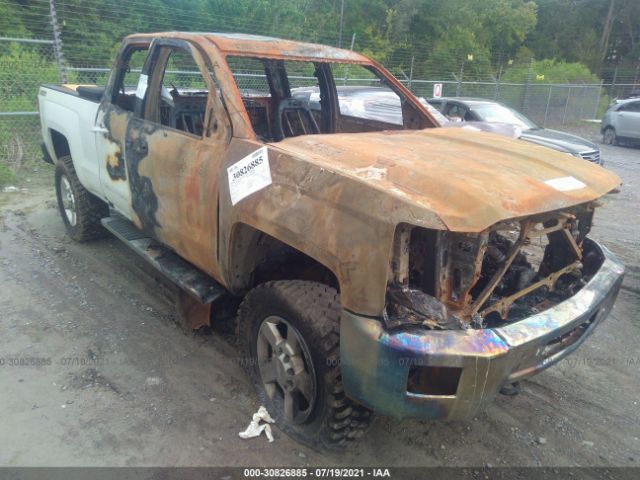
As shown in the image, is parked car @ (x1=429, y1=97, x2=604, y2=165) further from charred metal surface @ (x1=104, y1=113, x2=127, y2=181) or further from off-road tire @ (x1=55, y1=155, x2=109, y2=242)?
charred metal surface @ (x1=104, y1=113, x2=127, y2=181)

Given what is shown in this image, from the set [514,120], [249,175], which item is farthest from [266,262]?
[514,120]

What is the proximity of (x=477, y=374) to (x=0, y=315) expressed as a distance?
3.61 m

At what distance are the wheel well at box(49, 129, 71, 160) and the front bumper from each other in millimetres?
4469

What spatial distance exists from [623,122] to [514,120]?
7.43m

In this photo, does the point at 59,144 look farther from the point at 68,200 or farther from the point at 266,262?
the point at 266,262

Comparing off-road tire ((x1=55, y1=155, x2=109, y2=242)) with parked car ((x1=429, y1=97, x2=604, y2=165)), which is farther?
parked car ((x1=429, y1=97, x2=604, y2=165))

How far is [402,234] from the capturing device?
2094 mm

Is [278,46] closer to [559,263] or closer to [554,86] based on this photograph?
[559,263]

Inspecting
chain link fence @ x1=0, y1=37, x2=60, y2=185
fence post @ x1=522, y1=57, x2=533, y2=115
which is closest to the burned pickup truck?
chain link fence @ x1=0, y1=37, x2=60, y2=185

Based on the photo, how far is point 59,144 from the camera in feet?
17.9

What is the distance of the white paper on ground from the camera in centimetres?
278

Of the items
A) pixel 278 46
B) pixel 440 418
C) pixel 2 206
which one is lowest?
pixel 2 206

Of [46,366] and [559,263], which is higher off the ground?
[559,263]

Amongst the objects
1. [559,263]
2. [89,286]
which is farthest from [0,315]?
[559,263]
